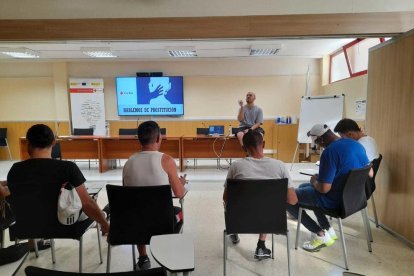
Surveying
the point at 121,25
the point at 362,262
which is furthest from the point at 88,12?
the point at 362,262

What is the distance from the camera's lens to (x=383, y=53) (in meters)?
2.81

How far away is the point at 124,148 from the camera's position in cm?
538

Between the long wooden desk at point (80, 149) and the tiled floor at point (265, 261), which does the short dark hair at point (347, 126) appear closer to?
the tiled floor at point (265, 261)

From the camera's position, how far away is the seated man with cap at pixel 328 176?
209 centimetres

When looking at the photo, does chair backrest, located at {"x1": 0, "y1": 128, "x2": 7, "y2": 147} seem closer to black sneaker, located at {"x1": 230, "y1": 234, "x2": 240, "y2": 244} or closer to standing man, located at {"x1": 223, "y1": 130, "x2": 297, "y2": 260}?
black sneaker, located at {"x1": 230, "y1": 234, "x2": 240, "y2": 244}

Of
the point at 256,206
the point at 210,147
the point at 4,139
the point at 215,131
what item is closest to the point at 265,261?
the point at 256,206

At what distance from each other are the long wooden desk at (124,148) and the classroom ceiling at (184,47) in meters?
2.02

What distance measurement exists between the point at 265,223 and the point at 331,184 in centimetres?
70

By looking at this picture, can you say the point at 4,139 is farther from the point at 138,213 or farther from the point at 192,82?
the point at 138,213

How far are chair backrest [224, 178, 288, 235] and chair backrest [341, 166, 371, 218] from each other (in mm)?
594

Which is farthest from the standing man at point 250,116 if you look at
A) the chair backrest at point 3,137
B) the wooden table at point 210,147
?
the chair backrest at point 3,137

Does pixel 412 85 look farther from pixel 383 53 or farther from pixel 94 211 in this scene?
pixel 94 211

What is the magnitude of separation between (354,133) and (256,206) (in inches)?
54.5

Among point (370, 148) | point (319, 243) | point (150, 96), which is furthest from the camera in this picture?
point (150, 96)
